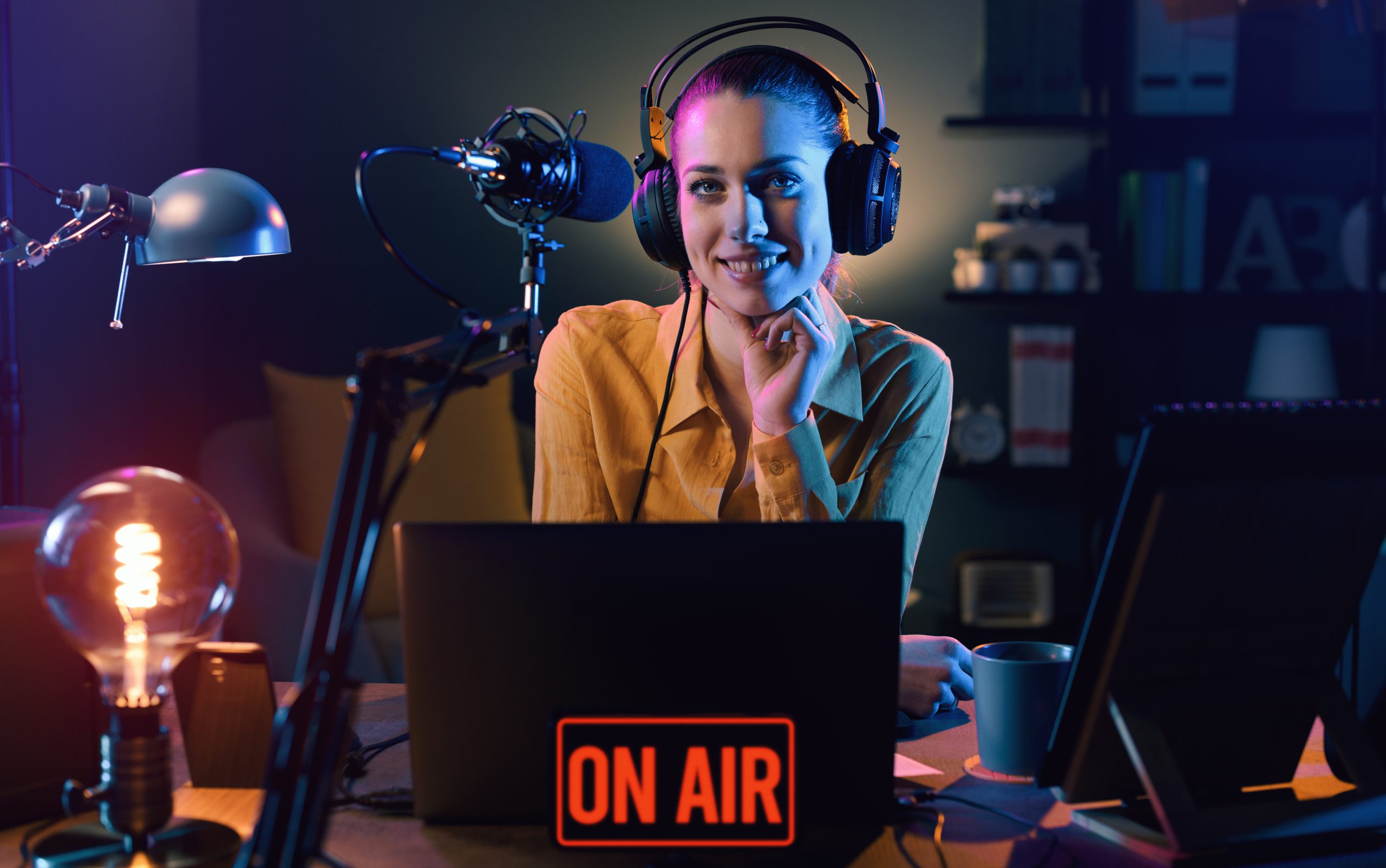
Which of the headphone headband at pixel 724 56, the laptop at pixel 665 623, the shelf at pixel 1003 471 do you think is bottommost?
the shelf at pixel 1003 471

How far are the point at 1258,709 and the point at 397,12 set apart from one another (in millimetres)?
3195

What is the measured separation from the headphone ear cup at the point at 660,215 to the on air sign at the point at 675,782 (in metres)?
0.81

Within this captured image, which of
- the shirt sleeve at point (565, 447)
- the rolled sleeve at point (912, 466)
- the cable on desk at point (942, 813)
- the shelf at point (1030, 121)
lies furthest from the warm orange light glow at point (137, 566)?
the shelf at point (1030, 121)

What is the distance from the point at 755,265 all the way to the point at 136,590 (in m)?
0.91

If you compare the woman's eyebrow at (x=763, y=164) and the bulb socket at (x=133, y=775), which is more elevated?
the woman's eyebrow at (x=763, y=164)

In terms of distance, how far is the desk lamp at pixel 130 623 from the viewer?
726mm

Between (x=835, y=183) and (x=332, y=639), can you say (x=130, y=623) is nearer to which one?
(x=332, y=639)

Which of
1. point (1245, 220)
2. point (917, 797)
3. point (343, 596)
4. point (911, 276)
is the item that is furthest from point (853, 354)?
point (1245, 220)

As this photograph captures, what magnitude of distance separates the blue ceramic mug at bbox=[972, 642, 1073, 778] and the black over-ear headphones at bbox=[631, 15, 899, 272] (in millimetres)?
698

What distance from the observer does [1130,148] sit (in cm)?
333

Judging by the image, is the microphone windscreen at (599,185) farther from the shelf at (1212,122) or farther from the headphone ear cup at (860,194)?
the shelf at (1212,122)

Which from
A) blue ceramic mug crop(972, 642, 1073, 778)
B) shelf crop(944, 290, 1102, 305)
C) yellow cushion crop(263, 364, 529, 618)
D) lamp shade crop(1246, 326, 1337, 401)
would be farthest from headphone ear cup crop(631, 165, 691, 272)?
lamp shade crop(1246, 326, 1337, 401)

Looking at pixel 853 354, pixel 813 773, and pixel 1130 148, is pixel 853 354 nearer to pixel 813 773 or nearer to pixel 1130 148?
pixel 813 773

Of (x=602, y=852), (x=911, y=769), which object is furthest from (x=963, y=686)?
(x=602, y=852)
